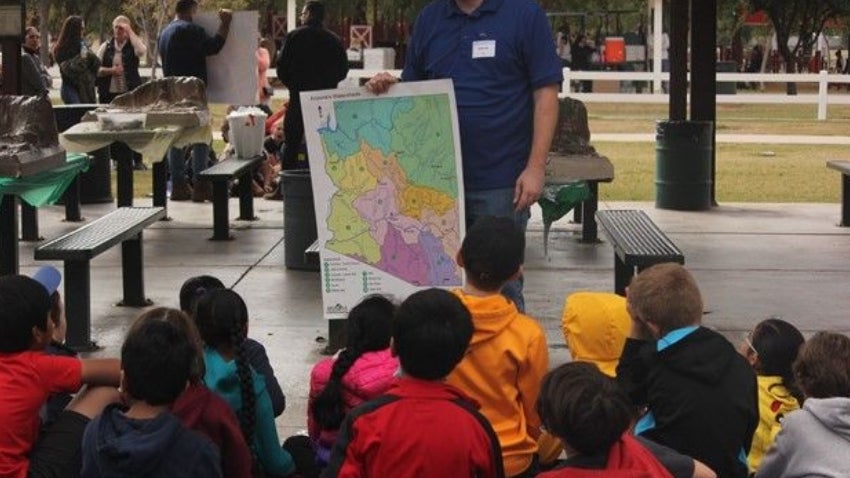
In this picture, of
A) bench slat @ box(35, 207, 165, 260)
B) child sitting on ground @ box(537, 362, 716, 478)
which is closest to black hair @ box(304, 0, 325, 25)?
bench slat @ box(35, 207, 165, 260)

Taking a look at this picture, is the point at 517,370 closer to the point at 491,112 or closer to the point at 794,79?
the point at 491,112

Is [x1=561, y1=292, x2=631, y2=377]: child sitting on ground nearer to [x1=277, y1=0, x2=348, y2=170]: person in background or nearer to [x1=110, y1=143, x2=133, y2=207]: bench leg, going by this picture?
[x1=110, y1=143, x2=133, y2=207]: bench leg

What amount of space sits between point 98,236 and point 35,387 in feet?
13.0

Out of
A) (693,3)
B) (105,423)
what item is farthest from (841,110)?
(105,423)

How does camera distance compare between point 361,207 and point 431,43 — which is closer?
point 431,43

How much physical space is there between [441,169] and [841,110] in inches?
1196

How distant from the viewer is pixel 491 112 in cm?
615

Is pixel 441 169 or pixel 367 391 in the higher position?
pixel 441 169

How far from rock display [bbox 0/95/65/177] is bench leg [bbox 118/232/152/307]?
772 mm

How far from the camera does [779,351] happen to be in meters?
5.27

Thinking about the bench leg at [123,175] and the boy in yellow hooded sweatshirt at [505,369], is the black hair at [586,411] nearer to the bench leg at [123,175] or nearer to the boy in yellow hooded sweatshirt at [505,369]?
the boy in yellow hooded sweatshirt at [505,369]

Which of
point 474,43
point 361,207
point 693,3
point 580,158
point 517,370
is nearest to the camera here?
point 517,370

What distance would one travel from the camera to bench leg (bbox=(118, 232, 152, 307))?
9414mm

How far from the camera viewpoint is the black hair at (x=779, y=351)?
17.3ft
